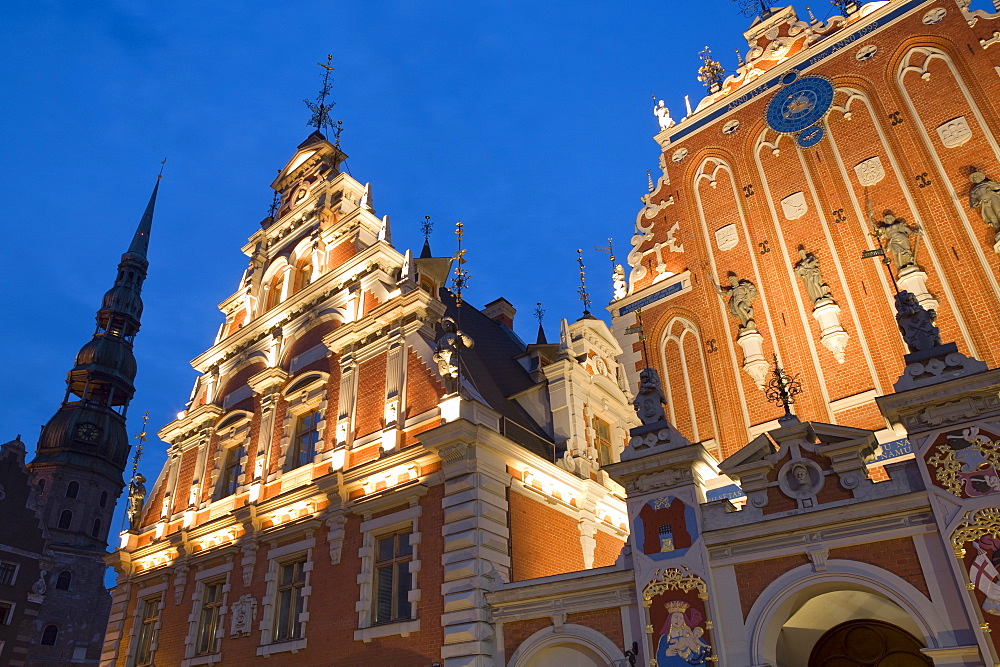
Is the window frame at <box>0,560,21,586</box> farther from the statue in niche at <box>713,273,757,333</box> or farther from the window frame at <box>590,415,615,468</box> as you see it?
the statue in niche at <box>713,273,757,333</box>

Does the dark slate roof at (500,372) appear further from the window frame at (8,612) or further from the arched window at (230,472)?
the window frame at (8,612)

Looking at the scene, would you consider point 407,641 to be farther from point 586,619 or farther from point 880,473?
point 880,473

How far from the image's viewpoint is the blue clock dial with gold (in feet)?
47.7

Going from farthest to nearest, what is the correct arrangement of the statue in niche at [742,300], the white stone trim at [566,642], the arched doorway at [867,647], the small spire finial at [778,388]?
the statue in niche at [742,300] → the small spire finial at [778,388] → the white stone trim at [566,642] → the arched doorway at [867,647]

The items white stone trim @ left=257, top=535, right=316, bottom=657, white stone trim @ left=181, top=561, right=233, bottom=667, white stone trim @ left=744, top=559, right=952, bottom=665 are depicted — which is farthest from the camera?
white stone trim @ left=181, top=561, right=233, bottom=667

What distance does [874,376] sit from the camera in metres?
11.9

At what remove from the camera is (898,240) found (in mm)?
12445

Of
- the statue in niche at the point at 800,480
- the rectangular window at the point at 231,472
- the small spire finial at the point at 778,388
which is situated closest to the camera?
the statue in niche at the point at 800,480

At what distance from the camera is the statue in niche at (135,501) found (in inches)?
883

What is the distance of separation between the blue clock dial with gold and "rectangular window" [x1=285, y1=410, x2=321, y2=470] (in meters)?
13.0

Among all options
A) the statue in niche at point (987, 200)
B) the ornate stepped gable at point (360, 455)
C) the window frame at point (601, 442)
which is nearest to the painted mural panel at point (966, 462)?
the statue in niche at point (987, 200)

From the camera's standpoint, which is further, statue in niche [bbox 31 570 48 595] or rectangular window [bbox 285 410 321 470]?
statue in niche [bbox 31 570 48 595]

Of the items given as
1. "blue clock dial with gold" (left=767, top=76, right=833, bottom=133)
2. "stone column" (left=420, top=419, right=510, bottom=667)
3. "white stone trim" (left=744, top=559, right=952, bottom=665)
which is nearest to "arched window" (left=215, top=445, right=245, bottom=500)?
"stone column" (left=420, top=419, right=510, bottom=667)

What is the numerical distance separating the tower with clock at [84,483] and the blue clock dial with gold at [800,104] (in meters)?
31.8
